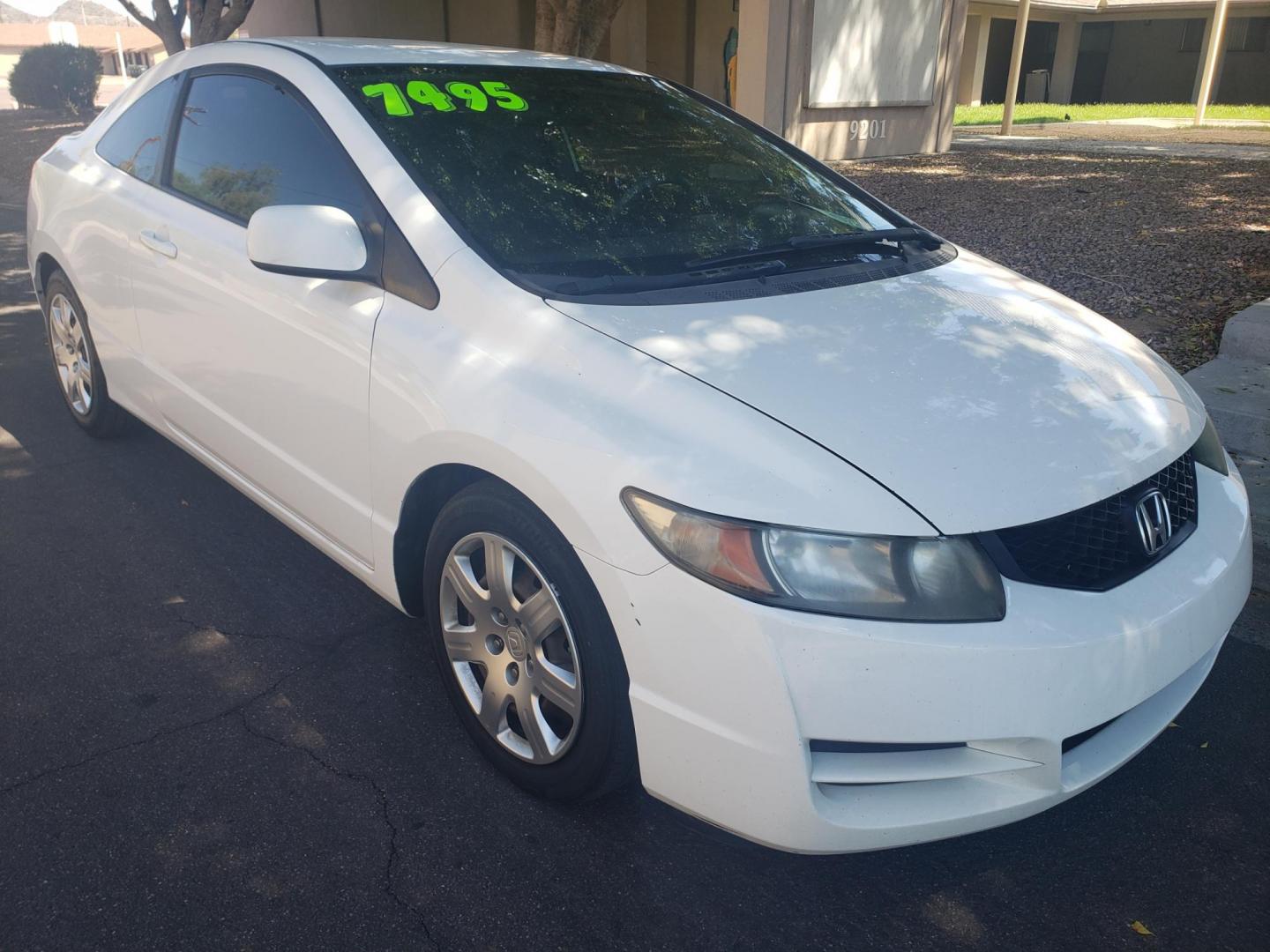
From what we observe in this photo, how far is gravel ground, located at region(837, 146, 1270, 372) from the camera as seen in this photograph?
7.00 m

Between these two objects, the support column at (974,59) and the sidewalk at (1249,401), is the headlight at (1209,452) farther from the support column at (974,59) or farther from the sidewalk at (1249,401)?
the support column at (974,59)

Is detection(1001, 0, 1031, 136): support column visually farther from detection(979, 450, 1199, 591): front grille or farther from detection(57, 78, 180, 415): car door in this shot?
detection(979, 450, 1199, 591): front grille

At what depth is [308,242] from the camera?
2795 mm

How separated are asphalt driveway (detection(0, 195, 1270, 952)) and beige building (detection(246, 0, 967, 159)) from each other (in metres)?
10.4

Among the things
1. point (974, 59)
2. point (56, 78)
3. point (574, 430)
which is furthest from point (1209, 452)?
point (974, 59)

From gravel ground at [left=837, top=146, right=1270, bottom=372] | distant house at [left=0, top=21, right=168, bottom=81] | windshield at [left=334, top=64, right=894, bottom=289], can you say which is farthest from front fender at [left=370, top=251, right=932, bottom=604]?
distant house at [left=0, top=21, right=168, bottom=81]

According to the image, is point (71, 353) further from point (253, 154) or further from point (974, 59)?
point (974, 59)

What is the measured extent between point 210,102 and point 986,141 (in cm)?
1521

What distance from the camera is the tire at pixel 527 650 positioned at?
236cm

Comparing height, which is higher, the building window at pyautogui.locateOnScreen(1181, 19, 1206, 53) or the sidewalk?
the building window at pyautogui.locateOnScreen(1181, 19, 1206, 53)

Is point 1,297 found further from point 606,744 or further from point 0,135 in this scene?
point 0,135

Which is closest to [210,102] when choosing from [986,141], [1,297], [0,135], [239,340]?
[239,340]

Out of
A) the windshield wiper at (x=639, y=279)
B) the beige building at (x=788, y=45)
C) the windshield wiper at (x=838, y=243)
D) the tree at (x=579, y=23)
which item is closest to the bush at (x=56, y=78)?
the beige building at (x=788, y=45)

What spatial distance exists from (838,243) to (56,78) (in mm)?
23911
